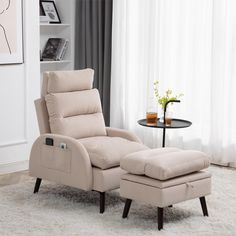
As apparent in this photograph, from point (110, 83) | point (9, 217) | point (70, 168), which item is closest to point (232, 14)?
point (110, 83)

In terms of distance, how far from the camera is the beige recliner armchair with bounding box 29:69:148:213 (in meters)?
4.24

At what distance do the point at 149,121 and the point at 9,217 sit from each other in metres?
1.54

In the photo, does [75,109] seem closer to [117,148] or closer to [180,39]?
[117,148]

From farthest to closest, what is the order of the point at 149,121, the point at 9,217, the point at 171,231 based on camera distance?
the point at 149,121, the point at 9,217, the point at 171,231

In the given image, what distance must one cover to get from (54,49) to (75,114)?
221 centimetres

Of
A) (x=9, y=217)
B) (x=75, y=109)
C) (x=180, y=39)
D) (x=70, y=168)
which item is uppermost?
(x=180, y=39)

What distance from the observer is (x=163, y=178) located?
3.80m

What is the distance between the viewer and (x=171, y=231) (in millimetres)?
3865

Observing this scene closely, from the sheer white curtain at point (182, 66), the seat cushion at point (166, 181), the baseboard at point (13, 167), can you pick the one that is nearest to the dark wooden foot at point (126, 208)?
the seat cushion at point (166, 181)

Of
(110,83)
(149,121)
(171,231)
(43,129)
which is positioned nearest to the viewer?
(171,231)

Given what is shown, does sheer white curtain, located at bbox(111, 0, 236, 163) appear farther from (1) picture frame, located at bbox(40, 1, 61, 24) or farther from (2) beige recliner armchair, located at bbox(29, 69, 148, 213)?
(2) beige recliner armchair, located at bbox(29, 69, 148, 213)

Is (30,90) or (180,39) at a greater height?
(180,39)

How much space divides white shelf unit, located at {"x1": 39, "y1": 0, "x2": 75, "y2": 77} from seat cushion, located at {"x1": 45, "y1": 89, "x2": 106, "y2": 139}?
203cm

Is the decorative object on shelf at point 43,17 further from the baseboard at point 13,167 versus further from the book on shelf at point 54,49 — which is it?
the baseboard at point 13,167
